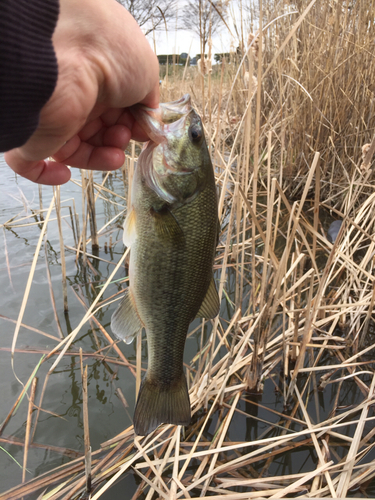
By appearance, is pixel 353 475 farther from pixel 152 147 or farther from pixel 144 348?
pixel 152 147

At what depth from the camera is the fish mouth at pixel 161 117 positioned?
4.17ft

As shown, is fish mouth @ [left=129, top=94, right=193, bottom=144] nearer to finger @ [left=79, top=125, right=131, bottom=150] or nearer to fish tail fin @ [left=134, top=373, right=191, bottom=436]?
finger @ [left=79, top=125, right=131, bottom=150]

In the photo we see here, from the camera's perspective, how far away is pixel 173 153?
130cm

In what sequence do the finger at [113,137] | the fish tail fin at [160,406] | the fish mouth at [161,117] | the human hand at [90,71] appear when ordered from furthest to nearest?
the finger at [113,137], the fish tail fin at [160,406], the fish mouth at [161,117], the human hand at [90,71]

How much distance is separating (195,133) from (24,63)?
2.07ft

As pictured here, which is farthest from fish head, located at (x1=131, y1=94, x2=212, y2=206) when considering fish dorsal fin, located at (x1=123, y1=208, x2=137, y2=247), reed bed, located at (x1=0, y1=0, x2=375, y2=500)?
reed bed, located at (x1=0, y1=0, x2=375, y2=500)

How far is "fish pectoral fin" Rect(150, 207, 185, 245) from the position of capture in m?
1.28

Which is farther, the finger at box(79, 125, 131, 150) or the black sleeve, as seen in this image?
the finger at box(79, 125, 131, 150)

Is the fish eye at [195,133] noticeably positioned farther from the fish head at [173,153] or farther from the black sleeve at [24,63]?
the black sleeve at [24,63]

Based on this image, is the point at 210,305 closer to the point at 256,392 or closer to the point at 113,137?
the point at 113,137

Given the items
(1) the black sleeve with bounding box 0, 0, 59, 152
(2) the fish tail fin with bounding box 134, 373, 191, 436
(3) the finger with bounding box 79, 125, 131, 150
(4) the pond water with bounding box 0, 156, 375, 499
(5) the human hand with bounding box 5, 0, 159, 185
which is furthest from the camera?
(4) the pond water with bounding box 0, 156, 375, 499

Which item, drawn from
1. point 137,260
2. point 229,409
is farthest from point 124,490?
point 137,260

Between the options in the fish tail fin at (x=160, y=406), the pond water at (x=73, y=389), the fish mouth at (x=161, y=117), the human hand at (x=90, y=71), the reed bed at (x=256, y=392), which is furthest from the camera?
the pond water at (x=73, y=389)

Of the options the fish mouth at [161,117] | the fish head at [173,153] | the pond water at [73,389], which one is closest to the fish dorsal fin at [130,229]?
the fish head at [173,153]
